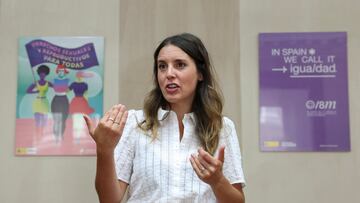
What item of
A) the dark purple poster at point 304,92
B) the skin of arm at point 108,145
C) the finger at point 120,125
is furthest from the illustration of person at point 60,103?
the dark purple poster at point 304,92

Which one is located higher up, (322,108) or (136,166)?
(322,108)

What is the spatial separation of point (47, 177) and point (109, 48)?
2.49ft

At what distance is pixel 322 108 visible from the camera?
74.4 inches

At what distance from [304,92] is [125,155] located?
1045mm

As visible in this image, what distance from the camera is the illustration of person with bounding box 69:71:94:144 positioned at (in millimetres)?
1935

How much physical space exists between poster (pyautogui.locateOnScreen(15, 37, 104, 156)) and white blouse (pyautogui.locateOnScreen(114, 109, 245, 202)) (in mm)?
603

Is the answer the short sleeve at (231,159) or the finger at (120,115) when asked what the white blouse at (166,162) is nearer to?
the short sleeve at (231,159)

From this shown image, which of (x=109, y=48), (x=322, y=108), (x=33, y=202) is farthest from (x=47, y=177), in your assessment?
(x=322, y=108)

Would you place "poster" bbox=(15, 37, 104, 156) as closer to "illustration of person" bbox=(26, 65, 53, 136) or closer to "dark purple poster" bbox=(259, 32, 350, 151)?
"illustration of person" bbox=(26, 65, 53, 136)

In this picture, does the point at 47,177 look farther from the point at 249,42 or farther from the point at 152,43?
the point at 249,42

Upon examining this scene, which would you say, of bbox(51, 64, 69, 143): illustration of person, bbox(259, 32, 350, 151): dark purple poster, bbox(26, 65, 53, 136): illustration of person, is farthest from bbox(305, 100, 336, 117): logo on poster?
bbox(26, 65, 53, 136): illustration of person

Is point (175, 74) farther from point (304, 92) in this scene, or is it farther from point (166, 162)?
point (304, 92)

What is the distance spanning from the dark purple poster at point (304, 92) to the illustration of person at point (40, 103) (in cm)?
114

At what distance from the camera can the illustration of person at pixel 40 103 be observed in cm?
194
